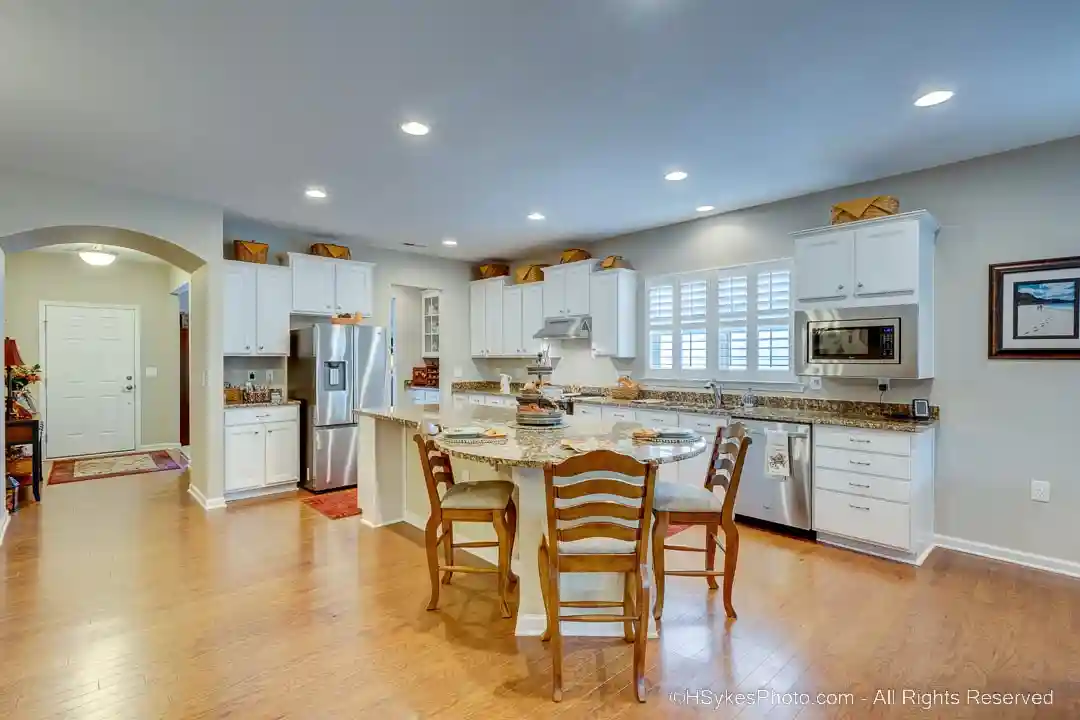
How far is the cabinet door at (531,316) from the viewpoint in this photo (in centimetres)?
641

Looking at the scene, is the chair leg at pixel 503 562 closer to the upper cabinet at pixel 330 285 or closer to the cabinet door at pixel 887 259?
the cabinet door at pixel 887 259

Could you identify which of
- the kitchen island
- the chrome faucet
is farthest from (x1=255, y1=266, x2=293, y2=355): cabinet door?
the chrome faucet

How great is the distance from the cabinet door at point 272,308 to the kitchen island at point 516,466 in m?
1.69

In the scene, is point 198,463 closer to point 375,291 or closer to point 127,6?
point 375,291

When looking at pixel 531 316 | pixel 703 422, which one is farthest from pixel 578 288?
pixel 703 422

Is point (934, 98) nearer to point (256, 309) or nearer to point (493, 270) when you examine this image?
point (493, 270)

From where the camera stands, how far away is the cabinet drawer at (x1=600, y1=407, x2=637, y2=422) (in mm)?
5043

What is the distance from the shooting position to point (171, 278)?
770 centimetres

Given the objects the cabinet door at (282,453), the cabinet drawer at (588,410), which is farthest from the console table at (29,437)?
the cabinet drawer at (588,410)

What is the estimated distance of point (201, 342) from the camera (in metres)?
5.00

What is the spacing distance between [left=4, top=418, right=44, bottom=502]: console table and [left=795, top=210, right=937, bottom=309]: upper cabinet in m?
6.67

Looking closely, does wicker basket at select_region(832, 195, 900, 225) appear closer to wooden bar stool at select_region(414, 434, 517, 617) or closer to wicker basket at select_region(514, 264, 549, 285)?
wooden bar stool at select_region(414, 434, 517, 617)

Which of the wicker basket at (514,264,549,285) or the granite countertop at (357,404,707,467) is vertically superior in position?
the wicker basket at (514,264,549,285)

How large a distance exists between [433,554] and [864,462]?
2833 mm
